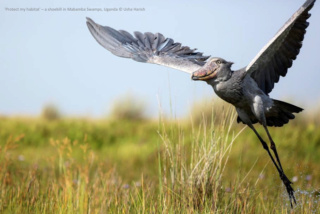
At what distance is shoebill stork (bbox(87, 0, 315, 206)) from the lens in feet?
12.2

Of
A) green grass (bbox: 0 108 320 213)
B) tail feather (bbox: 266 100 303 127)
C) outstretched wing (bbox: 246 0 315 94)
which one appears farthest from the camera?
tail feather (bbox: 266 100 303 127)

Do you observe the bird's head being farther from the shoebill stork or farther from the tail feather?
the tail feather

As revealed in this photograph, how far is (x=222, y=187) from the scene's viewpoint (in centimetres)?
421

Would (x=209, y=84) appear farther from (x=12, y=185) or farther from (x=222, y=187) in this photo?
(x=12, y=185)

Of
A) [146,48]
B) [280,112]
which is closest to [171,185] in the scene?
[280,112]

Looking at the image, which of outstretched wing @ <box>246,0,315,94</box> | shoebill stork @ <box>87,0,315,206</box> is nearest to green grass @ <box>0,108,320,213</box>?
shoebill stork @ <box>87,0,315,206</box>

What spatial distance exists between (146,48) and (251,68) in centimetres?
143

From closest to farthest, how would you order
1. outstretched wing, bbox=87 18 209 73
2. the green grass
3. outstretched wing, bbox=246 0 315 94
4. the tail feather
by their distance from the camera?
outstretched wing, bbox=246 0 315 94, the green grass, the tail feather, outstretched wing, bbox=87 18 209 73

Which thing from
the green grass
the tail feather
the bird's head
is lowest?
the green grass

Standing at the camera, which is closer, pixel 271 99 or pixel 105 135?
pixel 271 99

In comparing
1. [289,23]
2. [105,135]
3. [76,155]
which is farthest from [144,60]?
[105,135]

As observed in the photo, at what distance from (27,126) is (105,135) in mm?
2220

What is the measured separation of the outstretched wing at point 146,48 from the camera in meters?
4.46

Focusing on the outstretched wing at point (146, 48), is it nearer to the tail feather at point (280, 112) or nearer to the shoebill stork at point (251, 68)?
the shoebill stork at point (251, 68)
